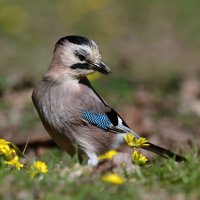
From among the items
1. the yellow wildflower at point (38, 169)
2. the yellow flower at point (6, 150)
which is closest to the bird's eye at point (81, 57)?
the yellow flower at point (6, 150)

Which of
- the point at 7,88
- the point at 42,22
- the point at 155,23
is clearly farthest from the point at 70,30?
the point at 7,88

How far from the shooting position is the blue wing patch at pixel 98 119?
7.39 m

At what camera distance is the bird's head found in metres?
7.49

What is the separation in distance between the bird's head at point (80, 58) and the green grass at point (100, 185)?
166 centimetres

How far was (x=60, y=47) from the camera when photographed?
7656 mm

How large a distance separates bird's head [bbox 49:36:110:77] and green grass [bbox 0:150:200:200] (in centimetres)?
166

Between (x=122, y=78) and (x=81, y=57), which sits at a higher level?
(x=81, y=57)

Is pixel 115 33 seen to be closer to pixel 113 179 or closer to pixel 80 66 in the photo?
pixel 80 66

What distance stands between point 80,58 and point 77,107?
48 cm

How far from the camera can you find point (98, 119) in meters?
7.49

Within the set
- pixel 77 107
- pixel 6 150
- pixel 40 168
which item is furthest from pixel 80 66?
pixel 40 168

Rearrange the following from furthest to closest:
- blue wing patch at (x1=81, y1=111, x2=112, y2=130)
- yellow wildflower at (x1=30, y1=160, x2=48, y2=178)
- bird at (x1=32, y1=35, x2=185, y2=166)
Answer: blue wing patch at (x1=81, y1=111, x2=112, y2=130), bird at (x1=32, y1=35, x2=185, y2=166), yellow wildflower at (x1=30, y1=160, x2=48, y2=178)

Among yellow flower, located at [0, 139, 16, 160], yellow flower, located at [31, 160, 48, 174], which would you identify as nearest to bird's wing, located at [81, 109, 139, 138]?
yellow flower, located at [0, 139, 16, 160]

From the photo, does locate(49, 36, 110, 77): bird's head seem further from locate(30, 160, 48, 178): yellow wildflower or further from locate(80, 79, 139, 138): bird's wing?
locate(30, 160, 48, 178): yellow wildflower
